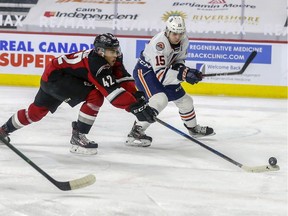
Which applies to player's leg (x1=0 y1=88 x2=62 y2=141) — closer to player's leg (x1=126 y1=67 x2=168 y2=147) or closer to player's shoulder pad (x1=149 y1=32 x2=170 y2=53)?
player's leg (x1=126 y1=67 x2=168 y2=147)

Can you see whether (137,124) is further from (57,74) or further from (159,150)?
(57,74)

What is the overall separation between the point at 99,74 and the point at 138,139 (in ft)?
2.31

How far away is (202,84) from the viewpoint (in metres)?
6.80

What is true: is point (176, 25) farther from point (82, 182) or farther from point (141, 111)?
point (82, 182)

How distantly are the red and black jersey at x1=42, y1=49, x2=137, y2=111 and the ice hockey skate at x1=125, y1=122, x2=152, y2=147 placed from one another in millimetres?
439

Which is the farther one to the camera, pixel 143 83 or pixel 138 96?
pixel 143 83

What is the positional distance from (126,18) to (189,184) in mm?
4449

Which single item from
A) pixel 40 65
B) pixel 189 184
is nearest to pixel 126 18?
pixel 40 65

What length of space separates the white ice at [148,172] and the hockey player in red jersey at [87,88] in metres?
0.17

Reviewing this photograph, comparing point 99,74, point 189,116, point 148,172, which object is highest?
point 99,74

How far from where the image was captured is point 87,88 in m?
3.42

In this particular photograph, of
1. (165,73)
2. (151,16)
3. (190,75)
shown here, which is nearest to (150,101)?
(165,73)

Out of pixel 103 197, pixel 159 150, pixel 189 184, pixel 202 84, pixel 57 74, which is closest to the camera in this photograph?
pixel 103 197

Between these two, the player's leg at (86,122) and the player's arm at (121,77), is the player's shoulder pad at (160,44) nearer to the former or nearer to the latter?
the player's arm at (121,77)
